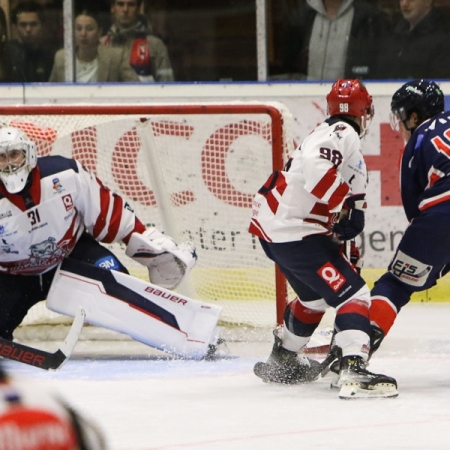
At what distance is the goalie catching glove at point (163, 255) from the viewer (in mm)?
4207

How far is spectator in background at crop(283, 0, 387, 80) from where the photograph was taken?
18.7 ft

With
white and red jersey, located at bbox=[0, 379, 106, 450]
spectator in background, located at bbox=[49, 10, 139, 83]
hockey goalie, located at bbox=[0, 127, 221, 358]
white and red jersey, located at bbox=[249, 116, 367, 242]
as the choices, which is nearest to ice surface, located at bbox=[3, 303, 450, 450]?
hockey goalie, located at bbox=[0, 127, 221, 358]

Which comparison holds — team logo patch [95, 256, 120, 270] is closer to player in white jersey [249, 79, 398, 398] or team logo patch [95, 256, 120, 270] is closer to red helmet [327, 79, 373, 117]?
player in white jersey [249, 79, 398, 398]

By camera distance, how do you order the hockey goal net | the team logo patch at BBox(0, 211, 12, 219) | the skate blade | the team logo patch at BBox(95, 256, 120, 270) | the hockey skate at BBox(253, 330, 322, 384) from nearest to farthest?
1. the skate blade
2. the hockey skate at BBox(253, 330, 322, 384)
3. the team logo patch at BBox(0, 211, 12, 219)
4. the team logo patch at BBox(95, 256, 120, 270)
5. the hockey goal net

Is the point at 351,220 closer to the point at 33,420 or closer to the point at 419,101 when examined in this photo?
the point at 419,101

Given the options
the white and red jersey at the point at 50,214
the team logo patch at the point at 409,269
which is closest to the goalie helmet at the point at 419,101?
the team logo patch at the point at 409,269

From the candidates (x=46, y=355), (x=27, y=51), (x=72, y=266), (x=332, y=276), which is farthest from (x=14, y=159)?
(x=27, y=51)

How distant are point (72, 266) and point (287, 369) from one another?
38.2 inches

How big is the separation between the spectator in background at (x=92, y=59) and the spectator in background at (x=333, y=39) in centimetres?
87

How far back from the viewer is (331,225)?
3.29 meters

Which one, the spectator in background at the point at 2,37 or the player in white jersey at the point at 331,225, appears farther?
the spectator in background at the point at 2,37

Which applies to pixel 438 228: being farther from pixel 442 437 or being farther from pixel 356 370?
pixel 442 437

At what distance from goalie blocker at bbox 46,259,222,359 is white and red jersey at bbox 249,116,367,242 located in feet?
2.41

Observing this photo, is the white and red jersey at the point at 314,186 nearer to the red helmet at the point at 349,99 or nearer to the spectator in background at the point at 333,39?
the red helmet at the point at 349,99
